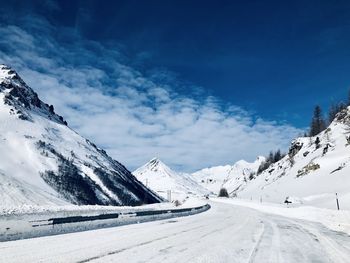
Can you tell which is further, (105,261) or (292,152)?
(292,152)

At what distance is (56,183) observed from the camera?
167500 mm

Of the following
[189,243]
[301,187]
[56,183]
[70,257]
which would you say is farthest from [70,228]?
[56,183]

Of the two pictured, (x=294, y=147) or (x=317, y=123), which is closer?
(x=294, y=147)

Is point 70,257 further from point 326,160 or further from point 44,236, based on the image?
point 326,160

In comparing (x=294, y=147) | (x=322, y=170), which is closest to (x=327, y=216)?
(x=322, y=170)

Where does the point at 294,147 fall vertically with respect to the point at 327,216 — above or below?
above

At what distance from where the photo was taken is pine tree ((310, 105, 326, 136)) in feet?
464

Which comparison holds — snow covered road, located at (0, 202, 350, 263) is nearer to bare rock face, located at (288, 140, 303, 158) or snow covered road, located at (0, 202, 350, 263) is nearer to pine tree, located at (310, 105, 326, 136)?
bare rock face, located at (288, 140, 303, 158)

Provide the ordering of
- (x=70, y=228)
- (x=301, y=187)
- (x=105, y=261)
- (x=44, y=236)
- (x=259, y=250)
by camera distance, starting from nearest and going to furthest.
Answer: (x=105, y=261) < (x=259, y=250) < (x=44, y=236) < (x=70, y=228) < (x=301, y=187)

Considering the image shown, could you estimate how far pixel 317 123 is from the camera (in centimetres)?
14362

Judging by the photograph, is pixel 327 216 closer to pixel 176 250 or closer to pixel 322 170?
pixel 176 250

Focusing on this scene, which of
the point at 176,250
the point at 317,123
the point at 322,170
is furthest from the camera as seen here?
the point at 317,123

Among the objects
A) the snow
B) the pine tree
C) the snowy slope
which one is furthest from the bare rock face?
the snow

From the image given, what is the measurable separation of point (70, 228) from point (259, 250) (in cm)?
1017
